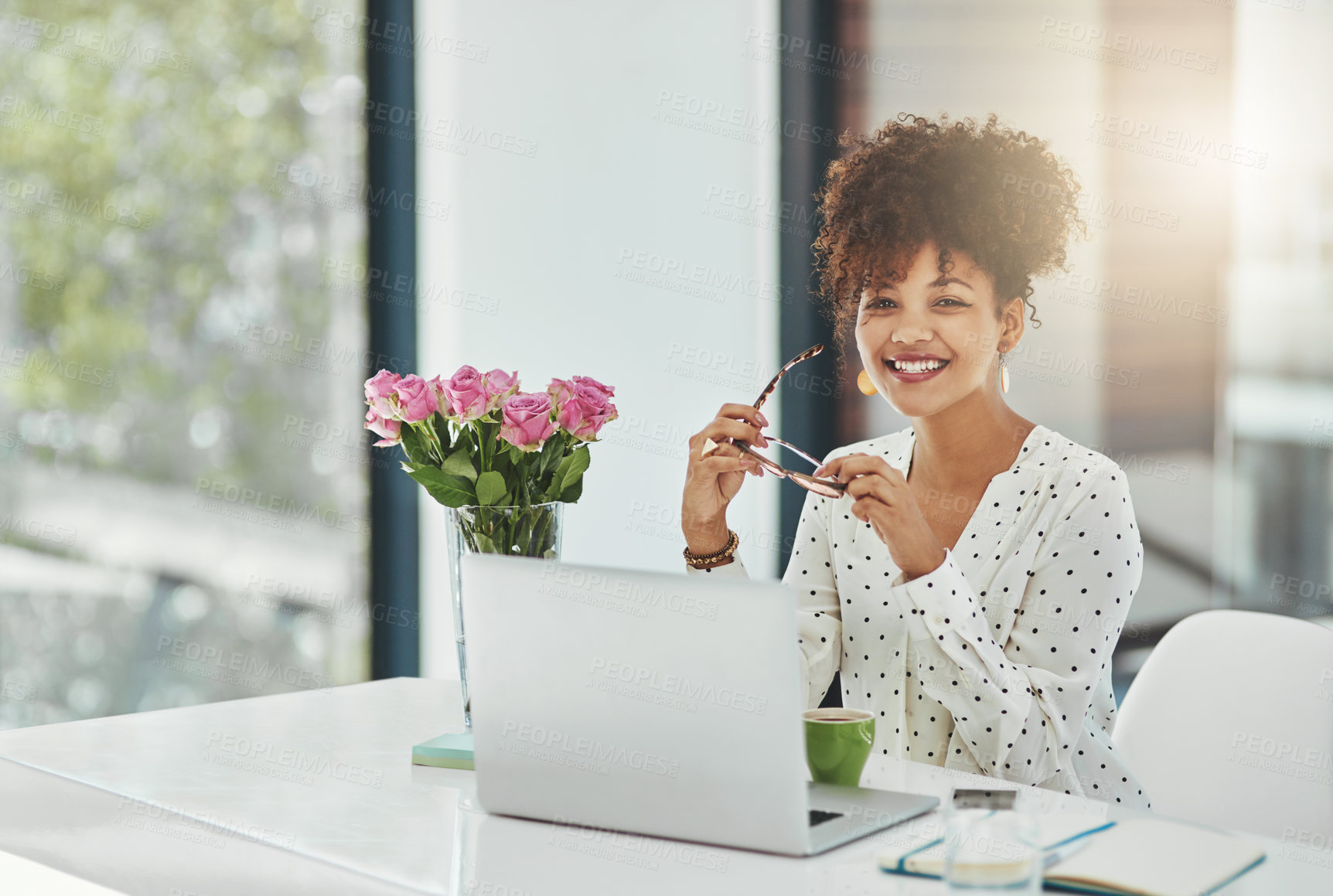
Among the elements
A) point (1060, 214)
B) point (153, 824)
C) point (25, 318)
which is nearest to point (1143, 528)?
point (1060, 214)

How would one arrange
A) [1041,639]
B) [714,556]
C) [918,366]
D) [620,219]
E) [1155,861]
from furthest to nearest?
[620,219], [918,366], [714,556], [1041,639], [1155,861]

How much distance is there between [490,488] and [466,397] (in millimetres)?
100

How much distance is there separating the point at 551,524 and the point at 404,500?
74.9 inches

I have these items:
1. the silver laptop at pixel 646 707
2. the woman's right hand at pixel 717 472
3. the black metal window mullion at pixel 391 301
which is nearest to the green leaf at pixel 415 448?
the silver laptop at pixel 646 707

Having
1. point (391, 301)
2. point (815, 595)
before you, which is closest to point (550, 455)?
point (815, 595)

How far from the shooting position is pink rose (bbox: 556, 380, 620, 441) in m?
1.35

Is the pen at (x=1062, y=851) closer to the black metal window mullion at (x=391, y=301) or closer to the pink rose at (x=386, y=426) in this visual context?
the pink rose at (x=386, y=426)

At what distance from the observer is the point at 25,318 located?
8.68 ft

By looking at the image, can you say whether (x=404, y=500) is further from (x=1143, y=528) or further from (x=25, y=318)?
(x=1143, y=528)

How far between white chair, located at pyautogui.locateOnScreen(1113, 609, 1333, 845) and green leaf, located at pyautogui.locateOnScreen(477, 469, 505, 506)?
903mm

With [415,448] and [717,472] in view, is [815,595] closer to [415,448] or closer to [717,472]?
[717,472]

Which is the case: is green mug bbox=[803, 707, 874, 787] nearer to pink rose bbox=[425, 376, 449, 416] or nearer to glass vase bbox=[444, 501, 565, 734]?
glass vase bbox=[444, 501, 565, 734]

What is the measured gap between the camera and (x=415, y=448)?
135 centimetres

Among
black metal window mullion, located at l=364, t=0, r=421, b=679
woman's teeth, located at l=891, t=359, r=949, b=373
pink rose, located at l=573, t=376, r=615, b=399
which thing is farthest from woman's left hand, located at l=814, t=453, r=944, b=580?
black metal window mullion, located at l=364, t=0, r=421, b=679
